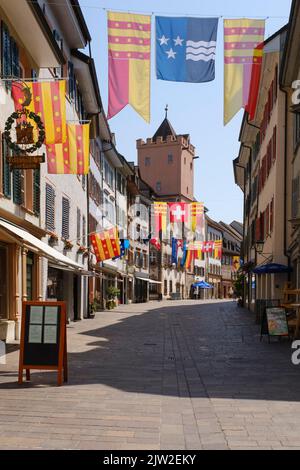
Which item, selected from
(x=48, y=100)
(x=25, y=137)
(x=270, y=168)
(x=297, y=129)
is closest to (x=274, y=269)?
(x=297, y=129)

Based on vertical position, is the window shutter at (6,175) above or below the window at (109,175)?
below

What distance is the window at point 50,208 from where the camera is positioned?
20.1 metres

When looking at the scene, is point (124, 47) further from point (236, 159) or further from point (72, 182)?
point (236, 159)

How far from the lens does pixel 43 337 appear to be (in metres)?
9.04

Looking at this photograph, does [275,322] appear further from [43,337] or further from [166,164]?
[166,164]

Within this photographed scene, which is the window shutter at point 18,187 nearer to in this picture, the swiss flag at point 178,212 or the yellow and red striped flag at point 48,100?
the yellow and red striped flag at point 48,100

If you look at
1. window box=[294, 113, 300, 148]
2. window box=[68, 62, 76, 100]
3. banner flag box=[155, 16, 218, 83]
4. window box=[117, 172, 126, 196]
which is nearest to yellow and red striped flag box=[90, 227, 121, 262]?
window box=[68, 62, 76, 100]

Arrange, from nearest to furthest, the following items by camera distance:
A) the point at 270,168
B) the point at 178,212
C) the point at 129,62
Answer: the point at 129,62 < the point at 270,168 < the point at 178,212

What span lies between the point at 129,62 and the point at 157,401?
826 cm

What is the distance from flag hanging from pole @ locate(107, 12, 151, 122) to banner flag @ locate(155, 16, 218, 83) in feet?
0.97

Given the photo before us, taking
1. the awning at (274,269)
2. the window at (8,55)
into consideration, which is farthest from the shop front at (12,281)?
the awning at (274,269)

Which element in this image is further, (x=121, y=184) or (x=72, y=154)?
(x=121, y=184)

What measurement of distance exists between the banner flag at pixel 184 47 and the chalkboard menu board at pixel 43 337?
663 centimetres
